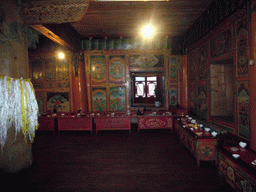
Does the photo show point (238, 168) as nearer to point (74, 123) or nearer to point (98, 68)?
point (74, 123)

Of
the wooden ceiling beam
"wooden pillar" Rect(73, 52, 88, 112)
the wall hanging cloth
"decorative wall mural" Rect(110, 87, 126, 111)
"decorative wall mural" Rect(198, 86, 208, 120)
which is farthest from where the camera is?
"decorative wall mural" Rect(110, 87, 126, 111)

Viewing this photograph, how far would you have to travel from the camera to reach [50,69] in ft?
23.8

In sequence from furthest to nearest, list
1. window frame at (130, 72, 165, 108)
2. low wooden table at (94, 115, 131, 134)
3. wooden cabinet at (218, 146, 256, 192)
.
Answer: window frame at (130, 72, 165, 108) → low wooden table at (94, 115, 131, 134) → wooden cabinet at (218, 146, 256, 192)

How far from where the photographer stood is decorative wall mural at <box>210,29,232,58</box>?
3520 mm

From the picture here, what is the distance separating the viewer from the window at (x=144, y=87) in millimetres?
7676

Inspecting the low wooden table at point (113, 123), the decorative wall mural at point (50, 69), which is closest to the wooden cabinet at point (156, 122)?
the low wooden table at point (113, 123)

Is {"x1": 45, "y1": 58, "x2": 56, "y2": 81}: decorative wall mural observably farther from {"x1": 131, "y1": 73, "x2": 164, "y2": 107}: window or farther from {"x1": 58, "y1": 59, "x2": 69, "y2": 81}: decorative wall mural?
{"x1": 131, "y1": 73, "x2": 164, "y2": 107}: window

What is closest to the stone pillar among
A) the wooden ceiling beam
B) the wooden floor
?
the wooden floor

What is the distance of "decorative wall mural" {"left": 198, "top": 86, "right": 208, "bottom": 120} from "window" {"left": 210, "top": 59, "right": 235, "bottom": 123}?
0.91 ft

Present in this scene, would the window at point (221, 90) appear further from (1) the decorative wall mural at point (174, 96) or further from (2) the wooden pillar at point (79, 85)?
(2) the wooden pillar at point (79, 85)

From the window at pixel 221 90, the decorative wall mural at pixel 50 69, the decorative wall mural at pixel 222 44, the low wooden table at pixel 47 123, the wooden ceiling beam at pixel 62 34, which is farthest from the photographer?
the decorative wall mural at pixel 50 69

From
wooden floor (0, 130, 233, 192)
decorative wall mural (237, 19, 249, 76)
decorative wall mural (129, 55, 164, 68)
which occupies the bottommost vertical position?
wooden floor (0, 130, 233, 192)

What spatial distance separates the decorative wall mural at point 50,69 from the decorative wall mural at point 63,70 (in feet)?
0.99

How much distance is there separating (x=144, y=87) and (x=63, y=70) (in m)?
4.20
